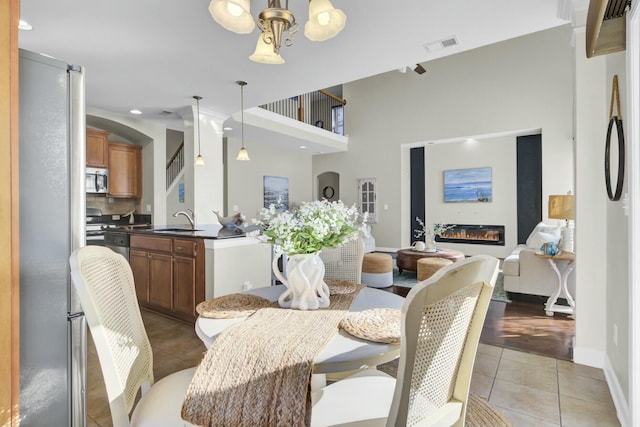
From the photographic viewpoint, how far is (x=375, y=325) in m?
1.24

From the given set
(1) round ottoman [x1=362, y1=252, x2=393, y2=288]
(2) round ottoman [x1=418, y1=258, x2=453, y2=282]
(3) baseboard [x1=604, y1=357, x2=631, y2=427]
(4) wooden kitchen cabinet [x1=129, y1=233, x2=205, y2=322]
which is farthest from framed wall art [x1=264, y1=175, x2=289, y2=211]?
(3) baseboard [x1=604, y1=357, x2=631, y2=427]

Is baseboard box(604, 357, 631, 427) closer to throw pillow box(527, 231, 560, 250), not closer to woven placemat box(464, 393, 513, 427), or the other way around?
woven placemat box(464, 393, 513, 427)

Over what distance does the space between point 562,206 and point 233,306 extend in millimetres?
3448

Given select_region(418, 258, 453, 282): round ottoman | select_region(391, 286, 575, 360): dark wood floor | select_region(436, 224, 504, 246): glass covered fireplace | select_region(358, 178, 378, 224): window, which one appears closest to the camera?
select_region(391, 286, 575, 360): dark wood floor

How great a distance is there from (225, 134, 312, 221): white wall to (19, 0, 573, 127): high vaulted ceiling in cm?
338

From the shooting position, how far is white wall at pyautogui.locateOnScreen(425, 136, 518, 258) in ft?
23.7

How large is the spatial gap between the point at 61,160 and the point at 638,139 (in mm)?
2502

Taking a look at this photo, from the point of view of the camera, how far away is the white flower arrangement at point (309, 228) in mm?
1431

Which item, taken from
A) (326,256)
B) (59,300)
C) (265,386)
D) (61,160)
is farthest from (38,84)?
(326,256)

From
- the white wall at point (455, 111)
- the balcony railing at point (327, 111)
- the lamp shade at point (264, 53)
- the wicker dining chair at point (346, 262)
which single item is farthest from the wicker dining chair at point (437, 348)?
the balcony railing at point (327, 111)

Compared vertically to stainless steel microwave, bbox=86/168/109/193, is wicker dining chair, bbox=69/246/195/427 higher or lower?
lower

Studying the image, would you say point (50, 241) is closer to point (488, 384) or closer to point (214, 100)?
point (488, 384)

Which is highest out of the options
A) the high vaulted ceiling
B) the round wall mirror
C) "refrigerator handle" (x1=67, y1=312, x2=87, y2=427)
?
the high vaulted ceiling

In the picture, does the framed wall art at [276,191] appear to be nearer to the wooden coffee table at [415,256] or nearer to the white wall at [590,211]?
the wooden coffee table at [415,256]
